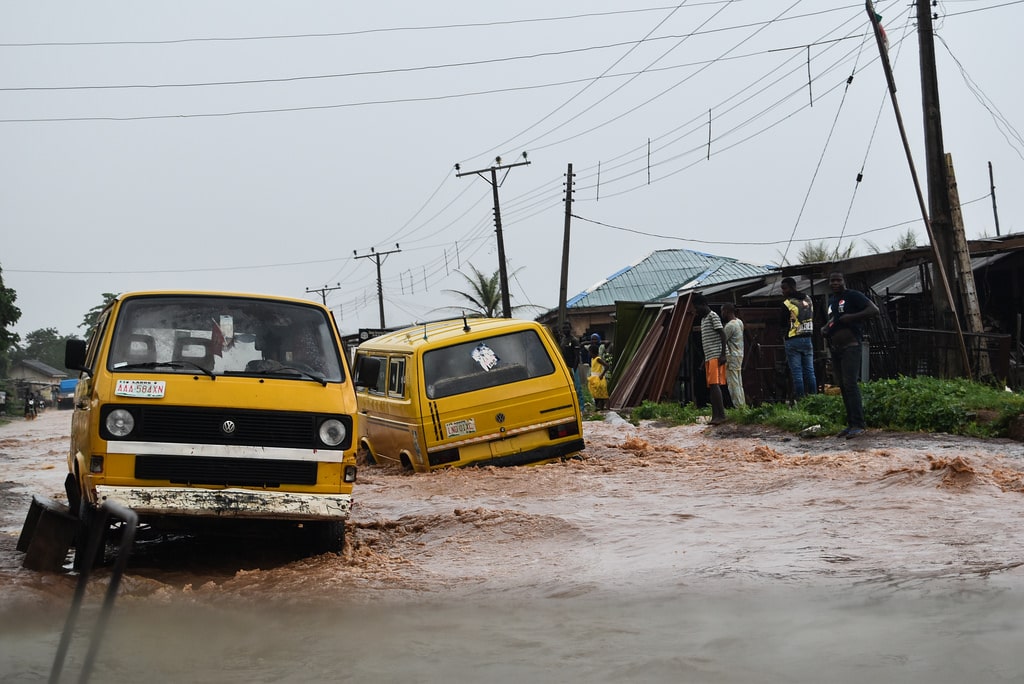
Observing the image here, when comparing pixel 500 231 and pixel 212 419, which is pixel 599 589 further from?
pixel 500 231

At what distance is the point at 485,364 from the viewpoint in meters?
11.2

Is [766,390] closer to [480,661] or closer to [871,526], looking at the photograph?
[871,526]

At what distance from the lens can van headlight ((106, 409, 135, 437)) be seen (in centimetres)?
652

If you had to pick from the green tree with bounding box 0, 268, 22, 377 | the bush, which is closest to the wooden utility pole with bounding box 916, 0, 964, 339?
the bush

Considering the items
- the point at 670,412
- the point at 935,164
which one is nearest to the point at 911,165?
the point at 935,164

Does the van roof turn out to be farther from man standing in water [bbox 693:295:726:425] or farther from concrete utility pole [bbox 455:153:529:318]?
concrete utility pole [bbox 455:153:529:318]

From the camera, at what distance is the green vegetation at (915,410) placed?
38.5 ft

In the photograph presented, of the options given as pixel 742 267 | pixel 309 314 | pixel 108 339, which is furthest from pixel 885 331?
pixel 742 267

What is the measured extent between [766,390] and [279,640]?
14.1 metres

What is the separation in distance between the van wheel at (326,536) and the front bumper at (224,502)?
0.32 metres

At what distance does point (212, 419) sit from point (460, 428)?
4500mm

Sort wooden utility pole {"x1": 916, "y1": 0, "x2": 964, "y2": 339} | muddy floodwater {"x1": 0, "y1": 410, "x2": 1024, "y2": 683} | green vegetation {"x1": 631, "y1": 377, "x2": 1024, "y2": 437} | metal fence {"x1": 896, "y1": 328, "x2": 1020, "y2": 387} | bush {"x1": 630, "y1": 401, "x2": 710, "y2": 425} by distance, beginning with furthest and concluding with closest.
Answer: bush {"x1": 630, "y1": 401, "x2": 710, "y2": 425}, wooden utility pole {"x1": 916, "y1": 0, "x2": 964, "y2": 339}, metal fence {"x1": 896, "y1": 328, "x2": 1020, "y2": 387}, green vegetation {"x1": 631, "y1": 377, "x2": 1024, "y2": 437}, muddy floodwater {"x1": 0, "y1": 410, "x2": 1024, "y2": 683}

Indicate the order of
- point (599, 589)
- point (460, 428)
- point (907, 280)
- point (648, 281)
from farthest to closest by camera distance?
point (648, 281) → point (907, 280) → point (460, 428) → point (599, 589)

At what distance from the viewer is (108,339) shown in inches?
279
